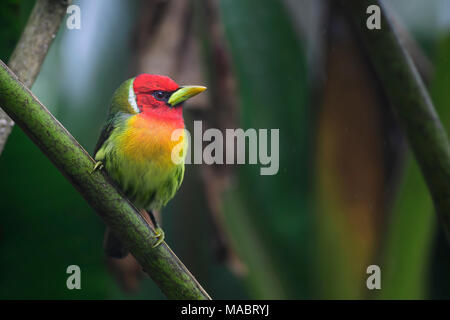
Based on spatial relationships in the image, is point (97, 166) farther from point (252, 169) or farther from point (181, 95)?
point (252, 169)

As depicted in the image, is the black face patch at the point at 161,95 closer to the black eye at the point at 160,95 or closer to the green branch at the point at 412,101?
the black eye at the point at 160,95

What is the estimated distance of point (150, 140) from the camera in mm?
707

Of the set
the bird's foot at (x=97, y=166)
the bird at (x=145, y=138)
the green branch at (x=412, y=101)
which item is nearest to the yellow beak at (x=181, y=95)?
the bird at (x=145, y=138)

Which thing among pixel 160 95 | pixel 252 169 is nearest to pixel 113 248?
pixel 160 95

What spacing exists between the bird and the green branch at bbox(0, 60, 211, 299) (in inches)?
2.8

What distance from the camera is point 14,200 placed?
91 centimetres

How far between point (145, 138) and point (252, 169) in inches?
19.0

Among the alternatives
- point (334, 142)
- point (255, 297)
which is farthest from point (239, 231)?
point (334, 142)

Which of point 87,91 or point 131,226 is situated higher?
point 87,91

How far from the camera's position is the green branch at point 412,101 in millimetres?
758

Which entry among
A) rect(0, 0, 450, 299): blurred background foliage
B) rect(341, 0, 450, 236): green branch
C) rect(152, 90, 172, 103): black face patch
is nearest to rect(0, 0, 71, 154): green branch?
rect(0, 0, 450, 299): blurred background foliage

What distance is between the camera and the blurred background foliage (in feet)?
2.70
